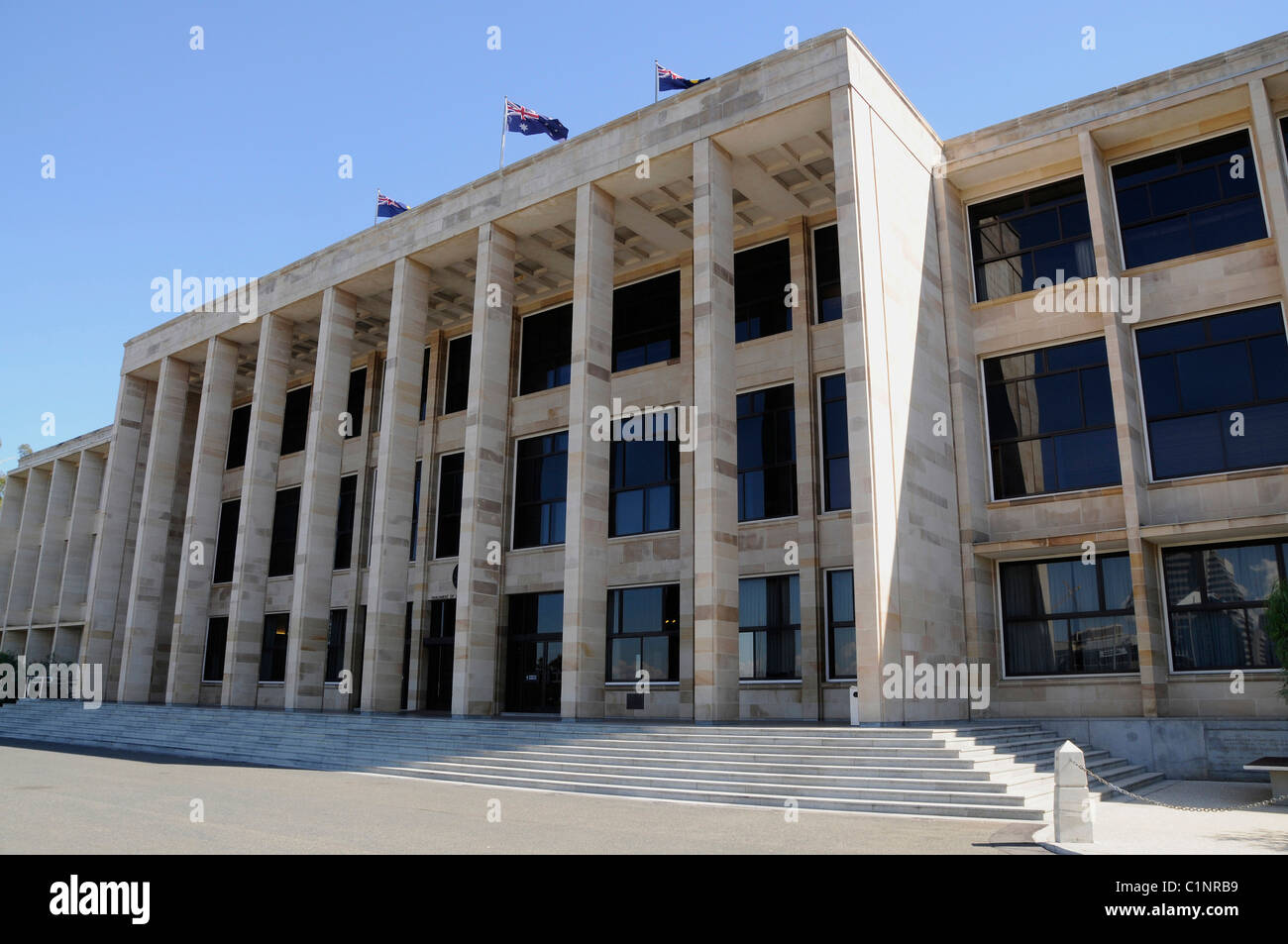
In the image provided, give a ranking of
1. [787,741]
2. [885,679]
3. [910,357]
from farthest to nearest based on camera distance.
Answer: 1. [910,357]
2. [885,679]
3. [787,741]

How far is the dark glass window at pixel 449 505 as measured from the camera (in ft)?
109

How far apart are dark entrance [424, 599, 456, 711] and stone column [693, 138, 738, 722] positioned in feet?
41.7

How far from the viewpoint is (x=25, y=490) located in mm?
55000

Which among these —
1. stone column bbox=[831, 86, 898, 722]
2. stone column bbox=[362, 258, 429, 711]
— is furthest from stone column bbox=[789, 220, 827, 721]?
stone column bbox=[362, 258, 429, 711]

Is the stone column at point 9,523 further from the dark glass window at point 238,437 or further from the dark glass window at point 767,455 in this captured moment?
the dark glass window at point 767,455

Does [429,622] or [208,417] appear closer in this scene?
[429,622]

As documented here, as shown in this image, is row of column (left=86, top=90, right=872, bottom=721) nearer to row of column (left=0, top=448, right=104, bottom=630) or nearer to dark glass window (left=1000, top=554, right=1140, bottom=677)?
dark glass window (left=1000, top=554, right=1140, bottom=677)

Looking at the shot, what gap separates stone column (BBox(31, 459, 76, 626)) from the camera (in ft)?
163

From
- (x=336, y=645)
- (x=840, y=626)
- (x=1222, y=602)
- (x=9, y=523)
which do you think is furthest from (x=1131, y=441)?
(x=9, y=523)

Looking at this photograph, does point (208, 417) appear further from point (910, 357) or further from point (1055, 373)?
point (1055, 373)

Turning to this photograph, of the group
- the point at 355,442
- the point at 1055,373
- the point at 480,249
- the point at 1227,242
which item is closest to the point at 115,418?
the point at 355,442

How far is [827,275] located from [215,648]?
30208mm

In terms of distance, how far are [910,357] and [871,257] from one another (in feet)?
8.83

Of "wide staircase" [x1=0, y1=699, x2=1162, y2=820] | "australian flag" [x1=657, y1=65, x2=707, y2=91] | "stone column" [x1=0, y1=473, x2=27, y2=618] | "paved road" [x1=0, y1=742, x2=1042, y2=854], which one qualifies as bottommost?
"paved road" [x1=0, y1=742, x2=1042, y2=854]
